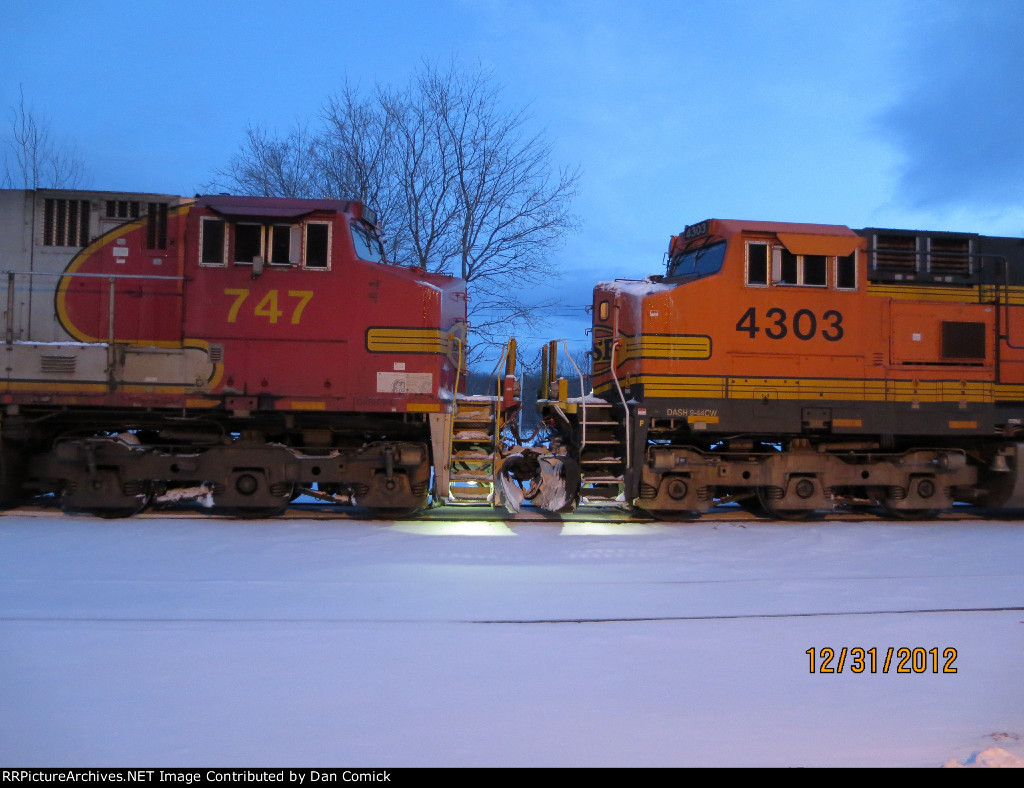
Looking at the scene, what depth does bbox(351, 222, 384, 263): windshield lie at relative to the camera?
8.23 m

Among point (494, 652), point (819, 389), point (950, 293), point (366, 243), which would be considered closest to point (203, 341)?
point (366, 243)

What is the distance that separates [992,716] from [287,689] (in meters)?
3.43

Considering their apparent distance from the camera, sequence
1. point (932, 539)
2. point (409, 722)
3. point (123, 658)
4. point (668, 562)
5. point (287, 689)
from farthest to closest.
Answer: point (932, 539) < point (668, 562) < point (123, 658) < point (287, 689) < point (409, 722)

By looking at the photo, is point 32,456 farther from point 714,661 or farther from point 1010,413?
point 1010,413

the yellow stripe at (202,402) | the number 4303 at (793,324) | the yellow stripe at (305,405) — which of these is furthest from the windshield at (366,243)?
the number 4303 at (793,324)

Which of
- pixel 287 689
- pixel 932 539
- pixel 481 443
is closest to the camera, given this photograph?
pixel 287 689

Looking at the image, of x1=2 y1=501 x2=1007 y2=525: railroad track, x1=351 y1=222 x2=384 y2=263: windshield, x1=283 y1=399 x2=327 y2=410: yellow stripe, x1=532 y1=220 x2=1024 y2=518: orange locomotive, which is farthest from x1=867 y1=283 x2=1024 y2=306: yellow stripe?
x1=283 y1=399 x2=327 y2=410: yellow stripe

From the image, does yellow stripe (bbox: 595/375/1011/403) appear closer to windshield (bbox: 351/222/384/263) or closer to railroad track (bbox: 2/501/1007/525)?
railroad track (bbox: 2/501/1007/525)

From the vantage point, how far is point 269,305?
7.95 m

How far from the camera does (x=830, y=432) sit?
8.41 meters

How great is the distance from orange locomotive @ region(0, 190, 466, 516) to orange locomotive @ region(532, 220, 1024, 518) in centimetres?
238

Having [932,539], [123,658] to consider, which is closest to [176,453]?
[123,658]
